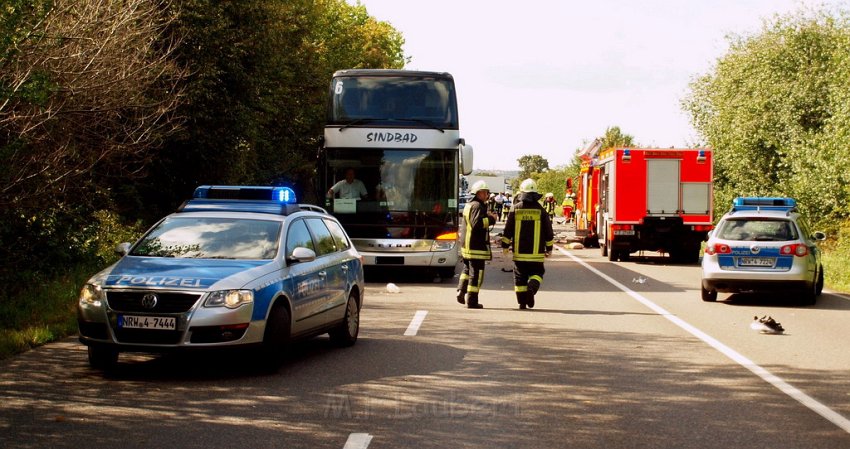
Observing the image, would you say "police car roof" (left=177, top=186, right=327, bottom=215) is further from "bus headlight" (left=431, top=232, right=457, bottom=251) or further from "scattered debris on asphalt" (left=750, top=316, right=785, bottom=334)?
"bus headlight" (left=431, top=232, right=457, bottom=251)

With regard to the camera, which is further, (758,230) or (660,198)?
(660,198)

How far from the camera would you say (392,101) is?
69.0 feet

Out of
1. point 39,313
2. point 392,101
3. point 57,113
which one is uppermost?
point 392,101

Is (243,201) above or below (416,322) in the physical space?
above

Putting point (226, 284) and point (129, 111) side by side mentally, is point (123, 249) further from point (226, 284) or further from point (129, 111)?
point (129, 111)

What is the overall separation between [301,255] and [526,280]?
633 cm

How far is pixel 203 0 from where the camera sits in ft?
80.2

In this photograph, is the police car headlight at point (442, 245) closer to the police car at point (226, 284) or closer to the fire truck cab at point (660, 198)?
the fire truck cab at point (660, 198)

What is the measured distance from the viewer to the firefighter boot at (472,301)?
15.9 metres

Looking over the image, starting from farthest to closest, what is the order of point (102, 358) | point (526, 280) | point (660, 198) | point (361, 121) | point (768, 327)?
point (660, 198), point (361, 121), point (526, 280), point (768, 327), point (102, 358)

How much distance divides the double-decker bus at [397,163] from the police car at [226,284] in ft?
29.3

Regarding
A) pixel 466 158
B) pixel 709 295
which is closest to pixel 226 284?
pixel 709 295

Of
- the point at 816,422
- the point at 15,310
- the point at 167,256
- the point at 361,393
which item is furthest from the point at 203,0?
the point at 816,422

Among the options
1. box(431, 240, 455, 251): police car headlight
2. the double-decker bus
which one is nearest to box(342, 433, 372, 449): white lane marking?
the double-decker bus
